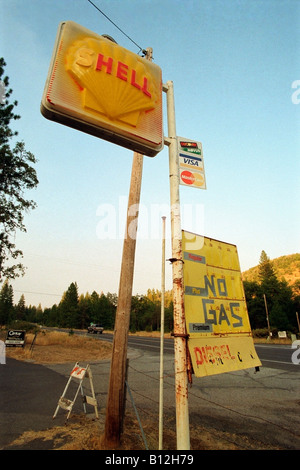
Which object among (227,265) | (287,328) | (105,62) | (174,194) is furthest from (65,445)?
(287,328)

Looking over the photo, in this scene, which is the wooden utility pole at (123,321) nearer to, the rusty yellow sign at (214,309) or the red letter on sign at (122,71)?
the rusty yellow sign at (214,309)

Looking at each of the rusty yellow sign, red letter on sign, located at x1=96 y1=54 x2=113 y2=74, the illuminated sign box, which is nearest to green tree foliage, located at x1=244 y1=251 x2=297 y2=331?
the rusty yellow sign

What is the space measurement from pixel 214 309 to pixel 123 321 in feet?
6.81

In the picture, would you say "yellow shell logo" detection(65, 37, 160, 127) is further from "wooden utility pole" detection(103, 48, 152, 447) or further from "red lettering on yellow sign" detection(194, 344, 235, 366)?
Result: "red lettering on yellow sign" detection(194, 344, 235, 366)

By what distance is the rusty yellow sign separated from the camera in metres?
2.59

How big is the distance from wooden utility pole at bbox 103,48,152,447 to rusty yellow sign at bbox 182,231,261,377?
6.41 feet

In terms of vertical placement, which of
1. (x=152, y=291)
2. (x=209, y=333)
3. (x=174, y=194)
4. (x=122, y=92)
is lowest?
(x=209, y=333)

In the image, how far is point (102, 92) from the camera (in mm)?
2328

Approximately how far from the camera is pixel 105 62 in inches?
97.5

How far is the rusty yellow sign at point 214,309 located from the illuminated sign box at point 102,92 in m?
1.27

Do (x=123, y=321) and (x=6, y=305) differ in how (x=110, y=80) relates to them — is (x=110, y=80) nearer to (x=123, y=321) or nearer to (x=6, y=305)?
(x=123, y=321)

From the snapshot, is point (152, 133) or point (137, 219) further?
point (137, 219)
